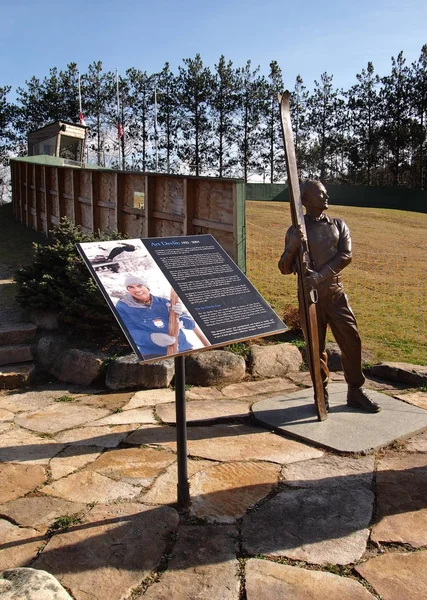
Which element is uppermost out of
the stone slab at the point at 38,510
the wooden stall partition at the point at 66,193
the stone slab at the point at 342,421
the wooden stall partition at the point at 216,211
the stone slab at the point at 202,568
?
the wooden stall partition at the point at 66,193

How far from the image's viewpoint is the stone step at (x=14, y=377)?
6230 millimetres

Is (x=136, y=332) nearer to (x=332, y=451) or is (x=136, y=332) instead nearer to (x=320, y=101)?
(x=332, y=451)

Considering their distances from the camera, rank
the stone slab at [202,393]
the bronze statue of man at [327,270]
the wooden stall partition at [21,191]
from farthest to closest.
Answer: the wooden stall partition at [21,191] → the stone slab at [202,393] → the bronze statue of man at [327,270]

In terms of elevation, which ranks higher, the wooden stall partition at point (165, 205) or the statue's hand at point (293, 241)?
the wooden stall partition at point (165, 205)

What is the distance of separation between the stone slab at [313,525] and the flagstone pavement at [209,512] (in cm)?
1

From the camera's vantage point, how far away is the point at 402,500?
12.1ft

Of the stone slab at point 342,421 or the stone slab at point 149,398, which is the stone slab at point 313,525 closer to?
the stone slab at point 342,421

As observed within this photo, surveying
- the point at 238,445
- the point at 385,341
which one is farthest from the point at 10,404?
the point at 385,341

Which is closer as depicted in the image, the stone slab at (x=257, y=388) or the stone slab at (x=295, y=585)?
the stone slab at (x=295, y=585)

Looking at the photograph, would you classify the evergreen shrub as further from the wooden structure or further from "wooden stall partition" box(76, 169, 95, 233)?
"wooden stall partition" box(76, 169, 95, 233)

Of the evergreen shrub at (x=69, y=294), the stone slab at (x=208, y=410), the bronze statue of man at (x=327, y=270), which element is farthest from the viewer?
the evergreen shrub at (x=69, y=294)

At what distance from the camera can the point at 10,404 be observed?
5703 mm

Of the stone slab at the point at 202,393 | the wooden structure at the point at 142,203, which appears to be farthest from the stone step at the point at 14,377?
the wooden structure at the point at 142,203

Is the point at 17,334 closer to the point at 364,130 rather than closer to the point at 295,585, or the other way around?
the point at 295,585
